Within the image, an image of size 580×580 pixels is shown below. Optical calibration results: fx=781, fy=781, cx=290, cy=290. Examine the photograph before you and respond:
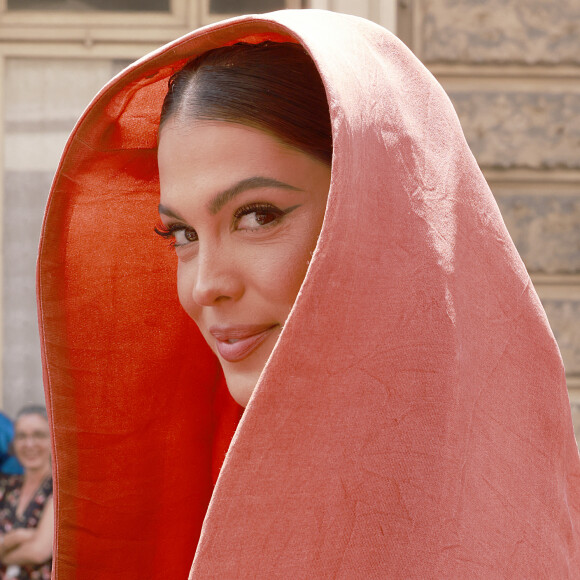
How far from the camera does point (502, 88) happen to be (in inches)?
97.3

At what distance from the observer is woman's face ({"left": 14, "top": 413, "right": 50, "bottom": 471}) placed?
9.07 feet

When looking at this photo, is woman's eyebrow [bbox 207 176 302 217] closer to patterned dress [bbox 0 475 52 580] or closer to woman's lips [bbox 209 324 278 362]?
woman's lips [bbox 209 324 278 362]

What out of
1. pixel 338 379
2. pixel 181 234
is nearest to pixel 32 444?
pixel 181 234

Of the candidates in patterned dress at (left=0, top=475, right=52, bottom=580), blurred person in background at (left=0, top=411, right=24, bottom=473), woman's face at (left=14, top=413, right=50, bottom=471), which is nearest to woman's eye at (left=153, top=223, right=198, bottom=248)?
patterned dress at (left=0, top=475, right=52, bottom=580)

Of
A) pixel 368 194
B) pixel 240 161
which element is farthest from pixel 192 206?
pixel 368 194

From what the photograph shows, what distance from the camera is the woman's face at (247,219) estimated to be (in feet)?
3.08

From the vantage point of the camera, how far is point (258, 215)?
952 mm

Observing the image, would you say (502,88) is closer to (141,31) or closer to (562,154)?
(562,154)

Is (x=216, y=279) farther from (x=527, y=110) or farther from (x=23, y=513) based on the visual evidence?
(x=23, y=513)

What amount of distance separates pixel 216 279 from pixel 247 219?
82mm

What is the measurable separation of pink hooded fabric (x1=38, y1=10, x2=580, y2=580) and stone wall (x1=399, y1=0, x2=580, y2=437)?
1508 millimetres

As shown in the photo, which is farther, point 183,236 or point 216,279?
point 183,236

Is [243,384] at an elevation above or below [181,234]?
below

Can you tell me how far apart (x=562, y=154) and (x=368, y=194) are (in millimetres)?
1863
